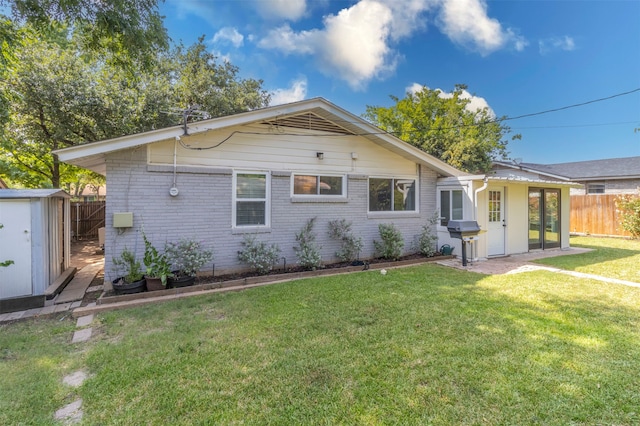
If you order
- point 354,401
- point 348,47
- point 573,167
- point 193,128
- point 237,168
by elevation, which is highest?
point 348,47

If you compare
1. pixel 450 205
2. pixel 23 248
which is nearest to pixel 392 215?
pixel 450 205

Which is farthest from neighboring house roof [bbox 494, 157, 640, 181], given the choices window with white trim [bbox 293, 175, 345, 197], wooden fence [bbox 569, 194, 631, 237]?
window with white trim [bbox 293, 175, 345, 197]

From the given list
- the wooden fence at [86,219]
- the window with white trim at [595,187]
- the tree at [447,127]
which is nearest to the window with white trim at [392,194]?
the tree at [447,127]

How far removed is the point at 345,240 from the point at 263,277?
2543 mm

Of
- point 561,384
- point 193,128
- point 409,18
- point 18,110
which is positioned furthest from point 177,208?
point 409,18

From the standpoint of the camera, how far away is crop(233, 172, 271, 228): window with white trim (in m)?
6.90

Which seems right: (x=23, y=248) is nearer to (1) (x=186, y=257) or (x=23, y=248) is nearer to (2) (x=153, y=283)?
(2) (x=153, y=283)

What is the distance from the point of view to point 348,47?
11344mm

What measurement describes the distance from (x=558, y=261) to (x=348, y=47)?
10.0 m

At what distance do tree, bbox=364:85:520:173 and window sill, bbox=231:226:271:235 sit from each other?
50.4ft

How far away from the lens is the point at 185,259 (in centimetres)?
585

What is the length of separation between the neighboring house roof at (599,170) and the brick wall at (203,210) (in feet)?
50.7

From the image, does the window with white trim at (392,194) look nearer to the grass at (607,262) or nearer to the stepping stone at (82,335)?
the grass at (607,262)

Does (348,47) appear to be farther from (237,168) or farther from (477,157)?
(477,157)
